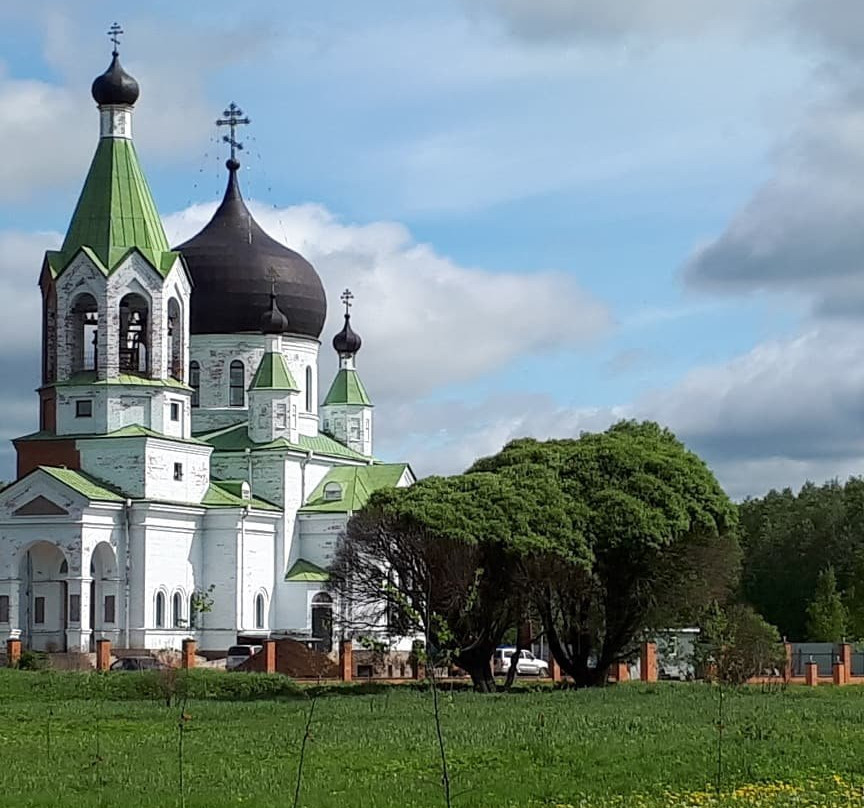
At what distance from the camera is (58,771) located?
2103cm

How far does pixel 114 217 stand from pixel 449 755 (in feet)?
123

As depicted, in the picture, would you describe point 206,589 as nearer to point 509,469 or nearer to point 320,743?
point 509,469

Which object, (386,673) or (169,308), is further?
(169,308)

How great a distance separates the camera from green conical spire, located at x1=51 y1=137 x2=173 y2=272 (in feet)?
183

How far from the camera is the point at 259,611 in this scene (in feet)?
195

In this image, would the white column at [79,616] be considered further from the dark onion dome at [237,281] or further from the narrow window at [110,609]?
the dark onion dome at [237,281]

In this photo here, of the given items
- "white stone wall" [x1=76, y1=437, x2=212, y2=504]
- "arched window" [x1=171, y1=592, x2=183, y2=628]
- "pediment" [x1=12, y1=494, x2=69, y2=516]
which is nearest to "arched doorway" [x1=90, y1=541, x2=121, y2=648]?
"pediment" [x1=12, y1=494, x2=69, y2=516]

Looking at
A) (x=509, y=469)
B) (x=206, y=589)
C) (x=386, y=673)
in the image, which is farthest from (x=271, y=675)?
(x=206, y=589)

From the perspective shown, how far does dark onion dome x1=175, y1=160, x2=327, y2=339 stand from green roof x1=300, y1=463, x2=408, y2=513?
219 inches

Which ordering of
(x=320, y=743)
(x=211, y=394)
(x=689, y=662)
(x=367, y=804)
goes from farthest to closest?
(x=211, y=394) < (x=689, y=662) < (x=320, y=743) < (x=367, y=804)

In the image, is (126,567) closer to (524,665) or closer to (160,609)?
(160,609)

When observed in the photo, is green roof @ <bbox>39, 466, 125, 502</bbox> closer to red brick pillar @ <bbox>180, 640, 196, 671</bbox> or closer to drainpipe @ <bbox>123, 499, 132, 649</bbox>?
drainpipe @ <bbox>123, 499, 132, 649</bbox>

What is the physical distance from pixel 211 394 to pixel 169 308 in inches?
312

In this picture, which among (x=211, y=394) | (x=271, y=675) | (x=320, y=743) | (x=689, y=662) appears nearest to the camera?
(x=320, y=743)
